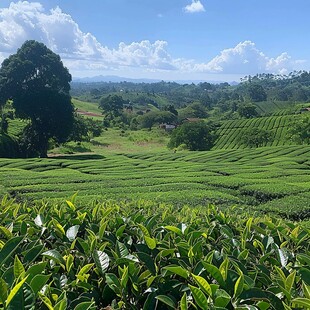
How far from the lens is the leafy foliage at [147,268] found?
1.89m

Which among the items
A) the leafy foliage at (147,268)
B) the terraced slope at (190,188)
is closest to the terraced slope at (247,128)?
the terraced slope at (190,188)

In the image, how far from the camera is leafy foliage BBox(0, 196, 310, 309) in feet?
6.19

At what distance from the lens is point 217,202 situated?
32.3ft

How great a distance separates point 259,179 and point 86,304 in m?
12.8

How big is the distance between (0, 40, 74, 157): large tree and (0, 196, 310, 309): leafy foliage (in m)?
26.4

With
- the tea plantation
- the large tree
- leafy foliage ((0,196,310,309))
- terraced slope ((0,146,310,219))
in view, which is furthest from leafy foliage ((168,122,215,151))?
leafy foliage ((0,196,310,309))

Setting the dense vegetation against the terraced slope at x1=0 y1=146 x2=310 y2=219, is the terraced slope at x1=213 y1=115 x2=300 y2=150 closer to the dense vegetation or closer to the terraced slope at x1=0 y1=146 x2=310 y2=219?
the dense vegetation

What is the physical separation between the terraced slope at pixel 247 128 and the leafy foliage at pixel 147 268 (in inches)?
2008

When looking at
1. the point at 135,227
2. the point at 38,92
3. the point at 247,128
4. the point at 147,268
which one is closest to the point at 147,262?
the point at 147,268

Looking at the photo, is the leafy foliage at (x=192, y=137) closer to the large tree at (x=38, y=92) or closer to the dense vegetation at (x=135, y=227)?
the dense vegetation at (x=135, y=227)

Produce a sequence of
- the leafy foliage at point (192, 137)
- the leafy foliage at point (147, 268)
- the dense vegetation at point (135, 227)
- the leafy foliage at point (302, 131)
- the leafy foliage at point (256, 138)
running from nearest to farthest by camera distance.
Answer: the leafy foliage at point (147, 268)
the dense vegetation at point (135, 227)
the leafy foliage at point (302, 131)
the leafy foliage at point (192, 137)
the leafy foliage at point (256, 138)

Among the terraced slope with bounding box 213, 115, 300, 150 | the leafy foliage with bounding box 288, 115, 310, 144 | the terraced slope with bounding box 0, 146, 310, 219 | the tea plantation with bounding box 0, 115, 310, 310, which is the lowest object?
the terraced slope with bounding box 213, 115, 300, 150

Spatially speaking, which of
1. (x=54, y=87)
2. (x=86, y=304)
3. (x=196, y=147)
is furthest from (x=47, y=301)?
(x=196, y=147)

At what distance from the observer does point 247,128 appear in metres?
63.3
